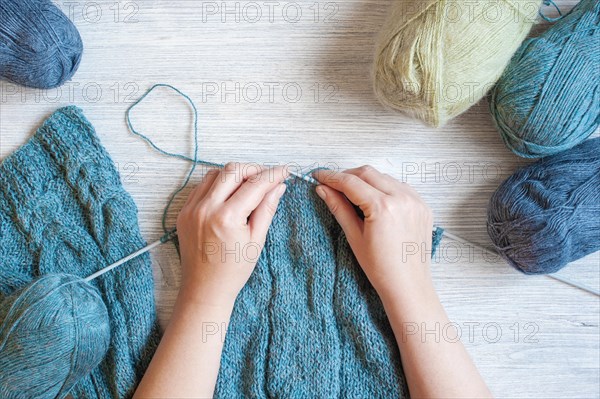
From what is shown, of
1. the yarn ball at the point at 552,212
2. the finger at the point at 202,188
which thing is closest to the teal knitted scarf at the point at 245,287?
the finger at the point at 202,188

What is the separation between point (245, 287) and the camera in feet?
3.19

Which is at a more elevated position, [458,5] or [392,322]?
[458,5]

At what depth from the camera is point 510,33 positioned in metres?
0.85

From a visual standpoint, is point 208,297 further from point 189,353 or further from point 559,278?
point 559,278

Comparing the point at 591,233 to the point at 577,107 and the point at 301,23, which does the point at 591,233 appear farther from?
the point at 301,23

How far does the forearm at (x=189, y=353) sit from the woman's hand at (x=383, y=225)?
0.83 feet

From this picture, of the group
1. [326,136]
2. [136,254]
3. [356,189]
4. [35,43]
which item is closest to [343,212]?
[356,189]

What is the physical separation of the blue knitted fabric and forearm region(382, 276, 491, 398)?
1.44 ft

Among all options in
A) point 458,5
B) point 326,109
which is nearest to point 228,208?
point 326,109

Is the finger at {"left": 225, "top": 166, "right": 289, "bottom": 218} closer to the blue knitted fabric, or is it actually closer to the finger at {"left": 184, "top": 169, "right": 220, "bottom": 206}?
the finger at {"left": 184, "top": 169, "right": 220, "bottom": 206}

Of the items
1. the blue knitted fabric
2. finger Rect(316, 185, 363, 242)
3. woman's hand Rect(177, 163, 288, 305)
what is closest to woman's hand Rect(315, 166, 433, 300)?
finger Rect(316, 185, 363, 242)

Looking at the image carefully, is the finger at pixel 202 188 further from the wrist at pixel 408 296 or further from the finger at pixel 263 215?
the wrist at pixel 408 296

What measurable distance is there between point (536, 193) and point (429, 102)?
0.80ft

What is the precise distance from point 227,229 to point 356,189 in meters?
0.23
